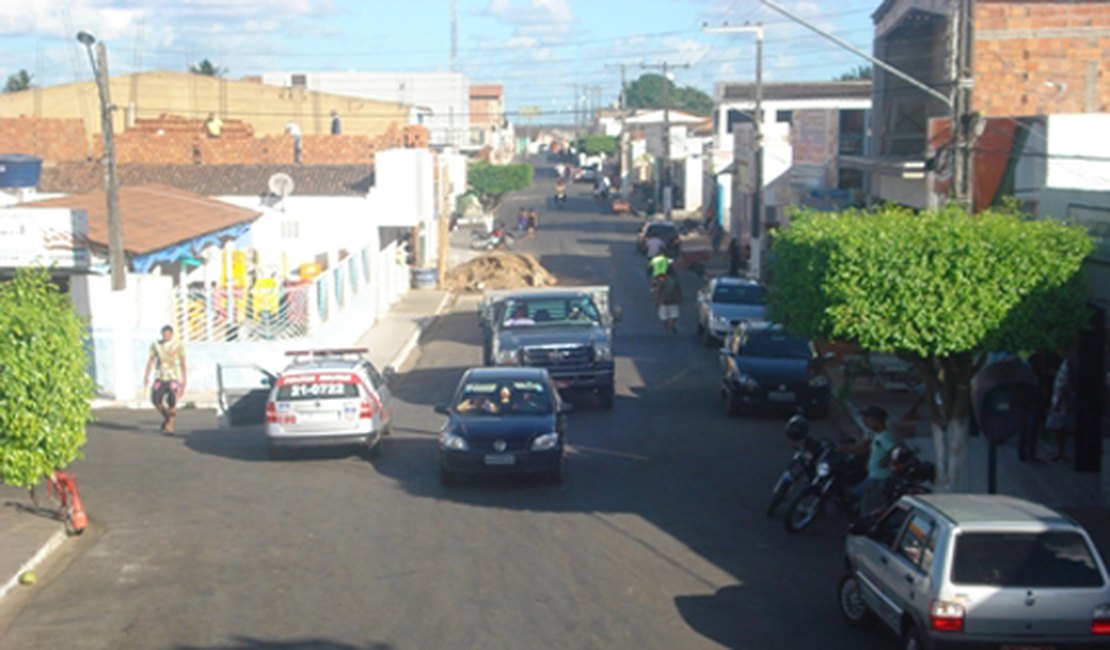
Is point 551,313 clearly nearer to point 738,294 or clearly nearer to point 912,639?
point 738,294

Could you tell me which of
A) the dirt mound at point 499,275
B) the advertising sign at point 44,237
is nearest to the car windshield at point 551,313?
the advertising sign at point 44,237

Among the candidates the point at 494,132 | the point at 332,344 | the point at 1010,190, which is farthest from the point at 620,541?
the point at 494,132

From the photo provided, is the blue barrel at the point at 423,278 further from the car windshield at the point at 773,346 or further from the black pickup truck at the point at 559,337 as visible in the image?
the car windshield at the point at 773,346

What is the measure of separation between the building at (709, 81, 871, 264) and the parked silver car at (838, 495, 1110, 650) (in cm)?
997

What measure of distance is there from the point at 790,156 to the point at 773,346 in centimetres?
3241

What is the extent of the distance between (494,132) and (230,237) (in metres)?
96.3

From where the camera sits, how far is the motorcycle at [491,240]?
214 feet

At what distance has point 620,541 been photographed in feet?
47.9

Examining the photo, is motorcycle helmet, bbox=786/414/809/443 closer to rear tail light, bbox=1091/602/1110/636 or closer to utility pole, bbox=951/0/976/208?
utility pole, bbox=951/0/976/208

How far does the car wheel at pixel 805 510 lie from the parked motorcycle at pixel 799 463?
0.21 m

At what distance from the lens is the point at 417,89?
350ft

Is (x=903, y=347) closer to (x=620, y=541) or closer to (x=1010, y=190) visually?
(x=620, y=541)

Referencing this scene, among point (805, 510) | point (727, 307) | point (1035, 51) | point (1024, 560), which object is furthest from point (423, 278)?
point (1024, 560)

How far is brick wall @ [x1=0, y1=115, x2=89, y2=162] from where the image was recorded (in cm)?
5153
